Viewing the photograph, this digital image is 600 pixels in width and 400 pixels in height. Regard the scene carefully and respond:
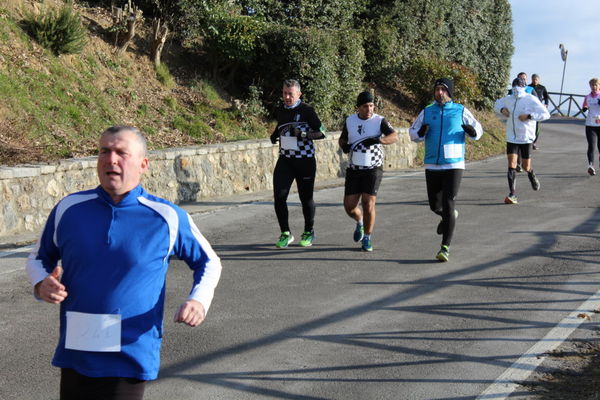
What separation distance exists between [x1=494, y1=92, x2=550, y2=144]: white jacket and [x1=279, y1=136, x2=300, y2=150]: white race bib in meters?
5.49

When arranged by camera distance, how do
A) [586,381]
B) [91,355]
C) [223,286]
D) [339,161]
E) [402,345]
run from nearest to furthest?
1. [91,355]
2. [586,381]
3. [402,345]
4. [223,286]
5. [339,161]

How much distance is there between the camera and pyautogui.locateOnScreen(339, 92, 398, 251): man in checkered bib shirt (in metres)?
10.1

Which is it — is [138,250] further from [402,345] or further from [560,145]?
[560,145]

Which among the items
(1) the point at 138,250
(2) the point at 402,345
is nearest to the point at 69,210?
(1) the point at 138,250

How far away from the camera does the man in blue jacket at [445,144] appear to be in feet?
32.4

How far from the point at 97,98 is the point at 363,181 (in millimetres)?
6478

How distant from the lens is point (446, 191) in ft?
32.6

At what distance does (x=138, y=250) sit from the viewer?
365 centimetres

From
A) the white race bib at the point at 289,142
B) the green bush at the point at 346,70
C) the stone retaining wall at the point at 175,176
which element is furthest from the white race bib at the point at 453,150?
the green bush at the point at 346,70

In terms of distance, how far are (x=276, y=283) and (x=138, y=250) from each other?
16.4ft

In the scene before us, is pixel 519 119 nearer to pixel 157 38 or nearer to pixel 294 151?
pixel 294 151

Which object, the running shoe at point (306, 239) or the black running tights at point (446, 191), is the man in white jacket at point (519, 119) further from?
the running shoe at point (306, 239)

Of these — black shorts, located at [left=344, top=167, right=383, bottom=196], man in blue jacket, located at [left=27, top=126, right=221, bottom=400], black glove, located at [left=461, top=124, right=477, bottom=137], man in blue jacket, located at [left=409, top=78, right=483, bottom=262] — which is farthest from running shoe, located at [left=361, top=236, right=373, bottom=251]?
man in blue jacket, located at [left=27, top=126, right=221, bottom=400]

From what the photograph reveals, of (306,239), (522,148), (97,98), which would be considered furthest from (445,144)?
(97,98)
